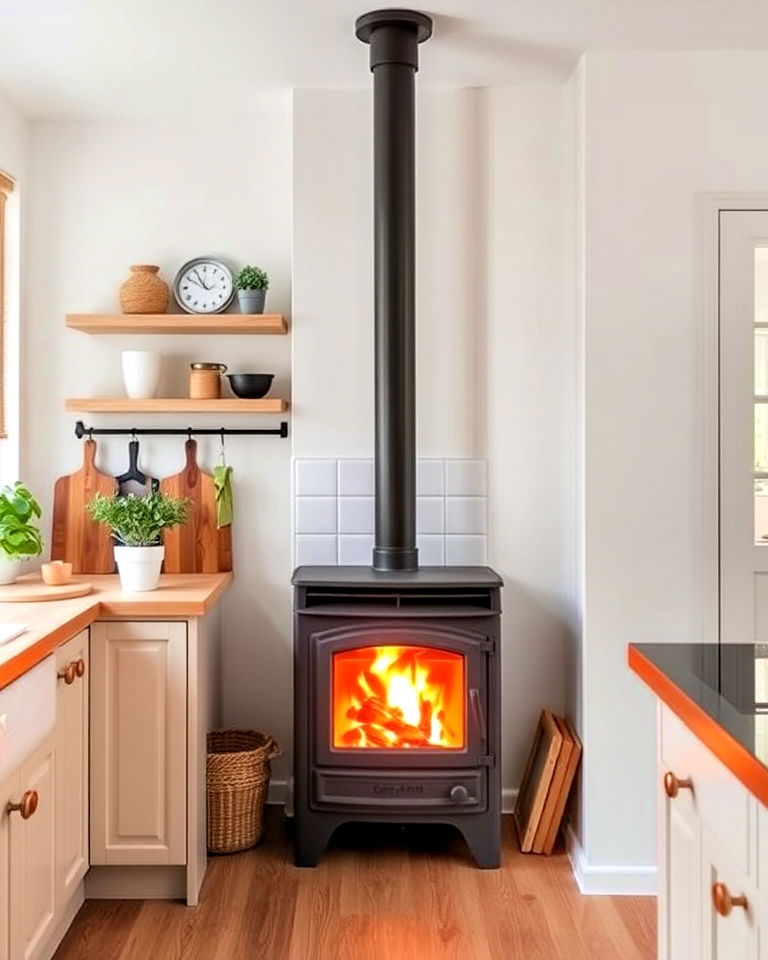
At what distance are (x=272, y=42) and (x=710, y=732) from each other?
2426mm

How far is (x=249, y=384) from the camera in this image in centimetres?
342

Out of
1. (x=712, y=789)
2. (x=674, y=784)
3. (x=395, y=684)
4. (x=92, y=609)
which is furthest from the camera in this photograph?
(x=395, y=684)

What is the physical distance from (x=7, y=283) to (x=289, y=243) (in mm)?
996

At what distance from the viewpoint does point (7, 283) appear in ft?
11.5

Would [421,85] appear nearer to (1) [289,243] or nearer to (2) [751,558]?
(1) [289,243]

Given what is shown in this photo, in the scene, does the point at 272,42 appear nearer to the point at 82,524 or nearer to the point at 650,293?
the point at 650,293

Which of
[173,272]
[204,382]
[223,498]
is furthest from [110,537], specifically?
[173,272]

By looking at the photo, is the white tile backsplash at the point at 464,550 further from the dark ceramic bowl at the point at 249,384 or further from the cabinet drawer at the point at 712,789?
the cabinet drawer at the point at 712,789

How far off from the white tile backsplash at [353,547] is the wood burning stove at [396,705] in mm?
314

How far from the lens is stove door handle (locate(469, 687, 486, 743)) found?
3.00 m

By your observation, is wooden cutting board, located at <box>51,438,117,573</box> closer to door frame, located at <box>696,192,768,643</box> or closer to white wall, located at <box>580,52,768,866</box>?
white wall, located at <box>580,52,768,866</box>

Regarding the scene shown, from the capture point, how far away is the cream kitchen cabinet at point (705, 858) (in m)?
1.28

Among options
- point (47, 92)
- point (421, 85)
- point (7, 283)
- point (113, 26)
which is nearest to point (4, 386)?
point (7, 283)

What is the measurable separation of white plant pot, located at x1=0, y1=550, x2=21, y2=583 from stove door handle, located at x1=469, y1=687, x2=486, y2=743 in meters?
1.49
